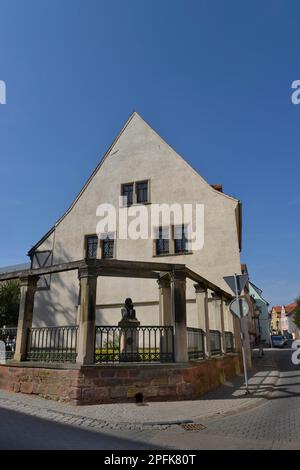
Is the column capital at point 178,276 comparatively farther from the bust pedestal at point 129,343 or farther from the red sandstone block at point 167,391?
the red sandstone block at point 167,391

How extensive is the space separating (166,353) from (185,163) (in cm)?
1270

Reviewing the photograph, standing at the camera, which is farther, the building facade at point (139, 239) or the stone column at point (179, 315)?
the building facade at point (139, 239)

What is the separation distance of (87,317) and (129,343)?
138 centimetres

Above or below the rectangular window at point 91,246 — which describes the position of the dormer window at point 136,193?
above

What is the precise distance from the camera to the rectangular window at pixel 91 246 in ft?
68.3

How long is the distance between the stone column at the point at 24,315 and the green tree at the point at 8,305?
22.1 metres

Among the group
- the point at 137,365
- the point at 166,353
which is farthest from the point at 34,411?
the point at 166,353

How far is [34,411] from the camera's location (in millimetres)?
7625

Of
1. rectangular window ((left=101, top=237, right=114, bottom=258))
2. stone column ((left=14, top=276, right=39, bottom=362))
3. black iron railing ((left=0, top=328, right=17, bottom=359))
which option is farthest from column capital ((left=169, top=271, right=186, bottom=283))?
rectangular window ((left=101, top=237, right=114, bottom=258))

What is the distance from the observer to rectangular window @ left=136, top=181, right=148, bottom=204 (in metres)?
20.4

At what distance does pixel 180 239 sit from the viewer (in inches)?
747

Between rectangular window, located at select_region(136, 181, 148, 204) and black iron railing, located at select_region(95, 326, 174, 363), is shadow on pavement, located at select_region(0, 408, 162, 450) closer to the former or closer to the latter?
black iron railing, located at select_region(95, 326, 174, 363)

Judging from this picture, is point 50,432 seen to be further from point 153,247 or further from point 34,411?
point 153,247

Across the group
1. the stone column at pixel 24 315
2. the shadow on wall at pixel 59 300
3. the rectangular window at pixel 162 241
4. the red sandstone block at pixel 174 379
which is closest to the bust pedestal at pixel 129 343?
the red sandstone block at pixel 174 379
